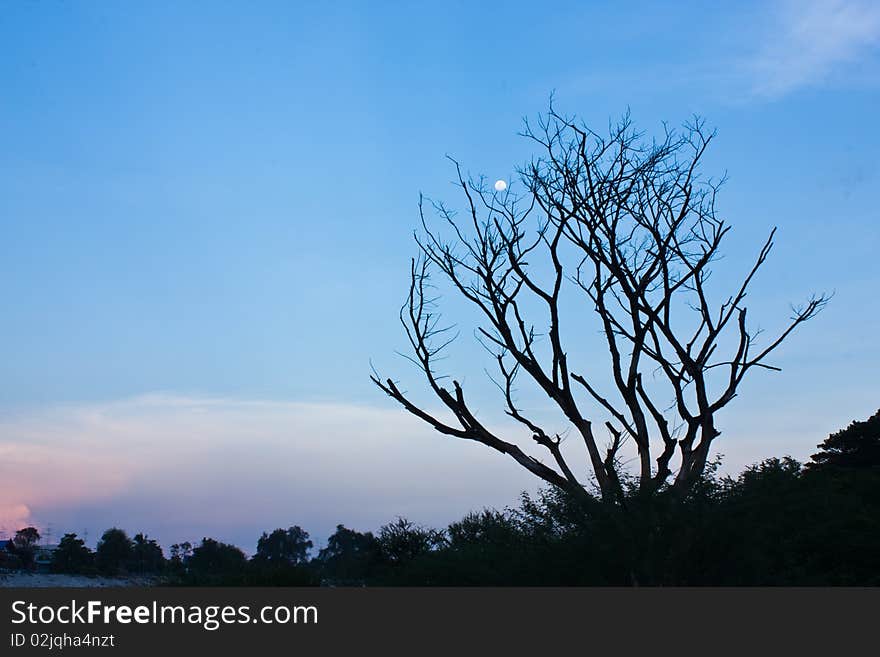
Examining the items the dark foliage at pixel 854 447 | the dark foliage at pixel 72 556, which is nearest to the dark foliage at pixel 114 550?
the dark foliage at pixel 72 556

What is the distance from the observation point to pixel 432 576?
62.7 feet

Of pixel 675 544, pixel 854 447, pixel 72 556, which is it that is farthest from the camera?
pixel 854 447

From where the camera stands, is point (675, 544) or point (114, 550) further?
point (114, 550)

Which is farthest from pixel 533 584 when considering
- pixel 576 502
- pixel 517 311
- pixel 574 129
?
pixel 574 129

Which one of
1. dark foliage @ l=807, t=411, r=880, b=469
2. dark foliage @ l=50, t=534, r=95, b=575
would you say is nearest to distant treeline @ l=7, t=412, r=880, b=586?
dark foliage @ l=50, t=534, r=95, b=575

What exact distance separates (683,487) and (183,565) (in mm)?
9913

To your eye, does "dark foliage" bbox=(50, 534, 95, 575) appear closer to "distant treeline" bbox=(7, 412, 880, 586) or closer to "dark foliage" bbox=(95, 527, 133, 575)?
"dark foliage" bbox=(95, 527, 133, 575)

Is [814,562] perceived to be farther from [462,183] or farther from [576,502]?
[462,183]

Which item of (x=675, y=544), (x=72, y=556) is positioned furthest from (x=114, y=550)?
(x=675, y=544)

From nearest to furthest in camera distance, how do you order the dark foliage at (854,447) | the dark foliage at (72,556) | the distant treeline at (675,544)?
the distant treeline at (675,544)
the dark foliage at (72,556)
the dark foliage at (854,447)

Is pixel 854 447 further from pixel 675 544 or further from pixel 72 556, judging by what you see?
pixel 72 556

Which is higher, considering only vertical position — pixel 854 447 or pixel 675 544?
pixel 854 447

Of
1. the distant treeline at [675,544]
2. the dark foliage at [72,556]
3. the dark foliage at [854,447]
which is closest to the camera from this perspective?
the distant treeline at [675,544]

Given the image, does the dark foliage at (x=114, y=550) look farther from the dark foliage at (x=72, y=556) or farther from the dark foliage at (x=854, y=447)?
the dark foliage at (x=854, y=447)
